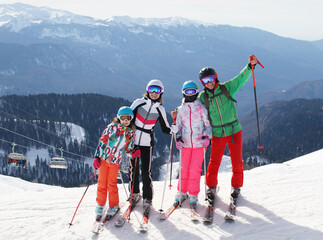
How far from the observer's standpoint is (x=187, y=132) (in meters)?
6.22

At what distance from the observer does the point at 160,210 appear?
20.5ft

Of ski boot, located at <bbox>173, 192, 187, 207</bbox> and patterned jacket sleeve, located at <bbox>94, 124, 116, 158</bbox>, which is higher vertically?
patterned jacket sleeve, located at <bbox>94, 124, 116, 158</bbox>

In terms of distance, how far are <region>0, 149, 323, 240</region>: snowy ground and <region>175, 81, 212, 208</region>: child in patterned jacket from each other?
2.26ft

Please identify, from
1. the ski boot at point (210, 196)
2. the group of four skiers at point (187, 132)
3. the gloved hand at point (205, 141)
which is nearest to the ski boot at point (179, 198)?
the group of four skiers at point (187, 132)

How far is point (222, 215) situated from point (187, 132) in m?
1.77

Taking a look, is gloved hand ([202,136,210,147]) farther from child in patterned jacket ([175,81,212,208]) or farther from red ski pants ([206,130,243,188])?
red ski pants ([206,130,243,188])

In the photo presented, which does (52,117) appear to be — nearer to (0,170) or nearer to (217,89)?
Answer: (0,170)

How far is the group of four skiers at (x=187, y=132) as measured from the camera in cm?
613

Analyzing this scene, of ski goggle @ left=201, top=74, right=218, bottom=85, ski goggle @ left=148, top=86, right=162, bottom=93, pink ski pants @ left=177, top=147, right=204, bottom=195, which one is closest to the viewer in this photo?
ski goggle @ left=201, top=74, right=218, bottom=85

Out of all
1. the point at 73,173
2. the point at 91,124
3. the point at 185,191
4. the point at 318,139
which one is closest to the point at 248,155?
the point at 318,139

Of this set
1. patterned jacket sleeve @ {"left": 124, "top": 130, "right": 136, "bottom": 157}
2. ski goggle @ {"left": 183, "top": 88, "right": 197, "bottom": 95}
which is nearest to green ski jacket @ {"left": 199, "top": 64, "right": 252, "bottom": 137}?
ski goggle @ {"left": 183, "top": 88, "right": 197, "bottom": 95}

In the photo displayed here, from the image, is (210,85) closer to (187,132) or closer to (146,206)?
(187,132)

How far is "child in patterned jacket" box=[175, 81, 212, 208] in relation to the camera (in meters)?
6.15

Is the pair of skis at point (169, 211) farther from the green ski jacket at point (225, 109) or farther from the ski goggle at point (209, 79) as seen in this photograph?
the ski goggle at point (209, 79)
